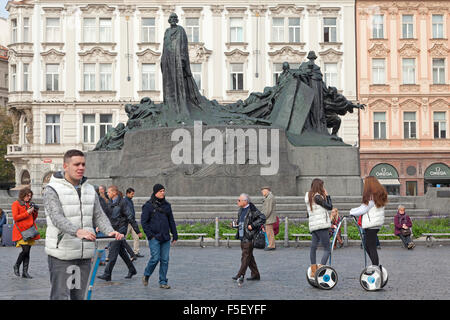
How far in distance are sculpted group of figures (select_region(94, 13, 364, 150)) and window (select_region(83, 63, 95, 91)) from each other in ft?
90.4

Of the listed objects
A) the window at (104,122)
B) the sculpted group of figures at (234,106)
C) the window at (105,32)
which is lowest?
the sculpted group of figures at (234,106)

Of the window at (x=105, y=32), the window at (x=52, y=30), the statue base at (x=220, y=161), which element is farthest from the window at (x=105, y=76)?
the statue base at (x=220, y=161)

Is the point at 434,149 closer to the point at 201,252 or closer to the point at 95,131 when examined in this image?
the point at 95,131

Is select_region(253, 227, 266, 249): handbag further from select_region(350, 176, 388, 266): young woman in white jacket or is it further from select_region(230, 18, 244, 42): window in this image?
select_region(230, 18, 244, 42): window

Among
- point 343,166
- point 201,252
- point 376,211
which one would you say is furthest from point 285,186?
point 376,211

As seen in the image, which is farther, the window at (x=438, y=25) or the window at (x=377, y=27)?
the window at (x=438, y=25)

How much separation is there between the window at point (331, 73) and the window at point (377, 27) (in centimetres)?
381

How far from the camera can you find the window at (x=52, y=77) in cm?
5125

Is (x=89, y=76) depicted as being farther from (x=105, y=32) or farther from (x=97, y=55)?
(x=105, y=32)

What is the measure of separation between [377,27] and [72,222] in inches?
1923

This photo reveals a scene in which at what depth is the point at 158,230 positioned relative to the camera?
10336 millimetres

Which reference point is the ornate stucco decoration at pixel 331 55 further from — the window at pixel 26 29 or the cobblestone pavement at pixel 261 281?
the cobblestone pavement at pixel 261 281

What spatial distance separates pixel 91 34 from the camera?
51594 mm

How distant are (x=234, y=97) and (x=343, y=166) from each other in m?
29.8
